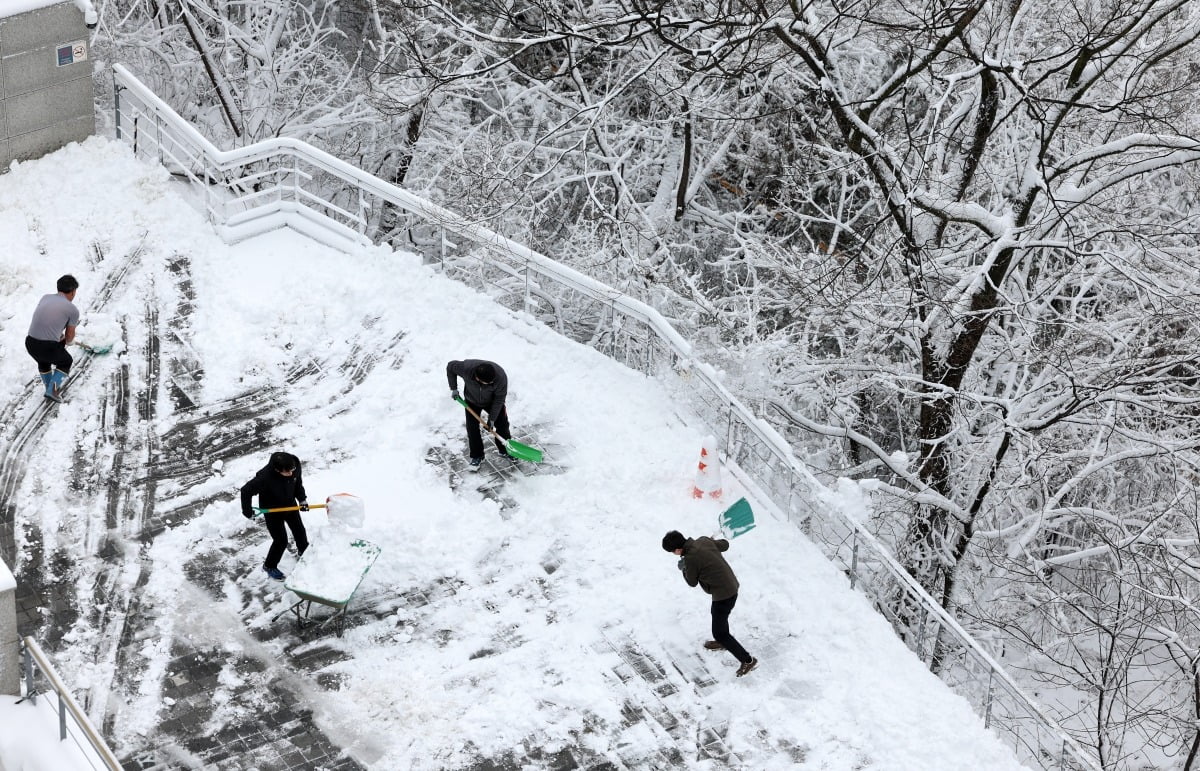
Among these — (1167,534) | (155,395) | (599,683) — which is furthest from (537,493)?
(1167,534)

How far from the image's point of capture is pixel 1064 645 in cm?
2217

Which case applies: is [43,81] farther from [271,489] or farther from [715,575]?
[715,575]

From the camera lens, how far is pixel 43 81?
18.3m

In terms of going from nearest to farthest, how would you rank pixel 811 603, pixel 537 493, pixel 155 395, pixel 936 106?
pixel 811 603 < pixel 537 493 < pixel 155 395 < pixel 936 106

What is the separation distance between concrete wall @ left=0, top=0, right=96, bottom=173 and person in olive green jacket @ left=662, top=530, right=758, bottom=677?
1077 cm

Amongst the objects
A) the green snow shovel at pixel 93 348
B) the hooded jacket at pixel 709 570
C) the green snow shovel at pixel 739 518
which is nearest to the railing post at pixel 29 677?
the hooded jacket at pixel 709 570

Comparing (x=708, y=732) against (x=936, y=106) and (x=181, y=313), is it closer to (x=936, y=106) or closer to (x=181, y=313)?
(x=181, y=313)

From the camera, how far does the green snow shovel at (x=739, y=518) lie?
1359 cm

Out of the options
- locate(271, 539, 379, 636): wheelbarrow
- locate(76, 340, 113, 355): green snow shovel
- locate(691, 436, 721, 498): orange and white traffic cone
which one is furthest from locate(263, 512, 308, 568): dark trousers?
locate(76, 340, 113, 355): green snow shovel

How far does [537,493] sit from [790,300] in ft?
24.7

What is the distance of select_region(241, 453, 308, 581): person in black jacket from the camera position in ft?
41.7

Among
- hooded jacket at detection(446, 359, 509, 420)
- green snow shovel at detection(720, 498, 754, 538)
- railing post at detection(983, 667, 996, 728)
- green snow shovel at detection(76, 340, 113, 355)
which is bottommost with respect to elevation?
railing post at detection(983, 667, 996, 728)

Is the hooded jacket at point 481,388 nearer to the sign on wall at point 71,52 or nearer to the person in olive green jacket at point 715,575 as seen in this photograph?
the person in olive green jacket at point 715,575

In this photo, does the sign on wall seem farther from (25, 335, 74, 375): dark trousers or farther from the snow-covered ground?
(25, 335, 74, 375): dark trousers
